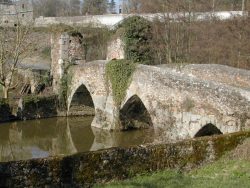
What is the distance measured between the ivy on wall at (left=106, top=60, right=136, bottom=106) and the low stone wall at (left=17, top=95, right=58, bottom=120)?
14.4ft

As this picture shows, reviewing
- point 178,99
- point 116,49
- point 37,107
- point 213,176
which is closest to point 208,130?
point 178,99

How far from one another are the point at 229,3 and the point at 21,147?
90.3ft

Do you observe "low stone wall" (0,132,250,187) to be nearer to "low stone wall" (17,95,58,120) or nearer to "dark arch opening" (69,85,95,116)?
"low stone wall" (17,95,58,120)

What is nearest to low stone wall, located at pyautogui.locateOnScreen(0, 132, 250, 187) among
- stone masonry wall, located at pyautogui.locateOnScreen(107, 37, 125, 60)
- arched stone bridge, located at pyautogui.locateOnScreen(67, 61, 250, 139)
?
arched stone bridge, located at pyautogui.locateOnScreen(67, 61, 250, 139)

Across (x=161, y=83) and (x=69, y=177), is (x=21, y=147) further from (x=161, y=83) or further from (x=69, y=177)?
(x=69, y=177)

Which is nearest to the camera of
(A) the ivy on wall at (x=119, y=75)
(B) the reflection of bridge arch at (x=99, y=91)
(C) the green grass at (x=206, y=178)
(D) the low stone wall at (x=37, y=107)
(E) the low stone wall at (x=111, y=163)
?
(E) the low stone wall at (x=111, y=163)

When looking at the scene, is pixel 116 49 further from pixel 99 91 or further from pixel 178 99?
pixel 178 99

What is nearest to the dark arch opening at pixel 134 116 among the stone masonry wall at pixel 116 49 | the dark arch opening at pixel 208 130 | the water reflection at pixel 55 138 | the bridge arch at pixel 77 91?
the water reflection at pixel 55 138

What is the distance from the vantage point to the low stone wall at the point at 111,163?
7059 mm

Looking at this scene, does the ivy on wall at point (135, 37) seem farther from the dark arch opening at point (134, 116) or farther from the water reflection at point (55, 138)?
the water reflection at point (55, 138)

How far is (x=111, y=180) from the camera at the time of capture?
25.2 ft

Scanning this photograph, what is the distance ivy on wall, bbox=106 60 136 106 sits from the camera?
1853 centimetres

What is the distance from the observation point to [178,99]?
14.8 meters

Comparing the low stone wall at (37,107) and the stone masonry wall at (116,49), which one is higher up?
the stone masonry wall at (116,49)
